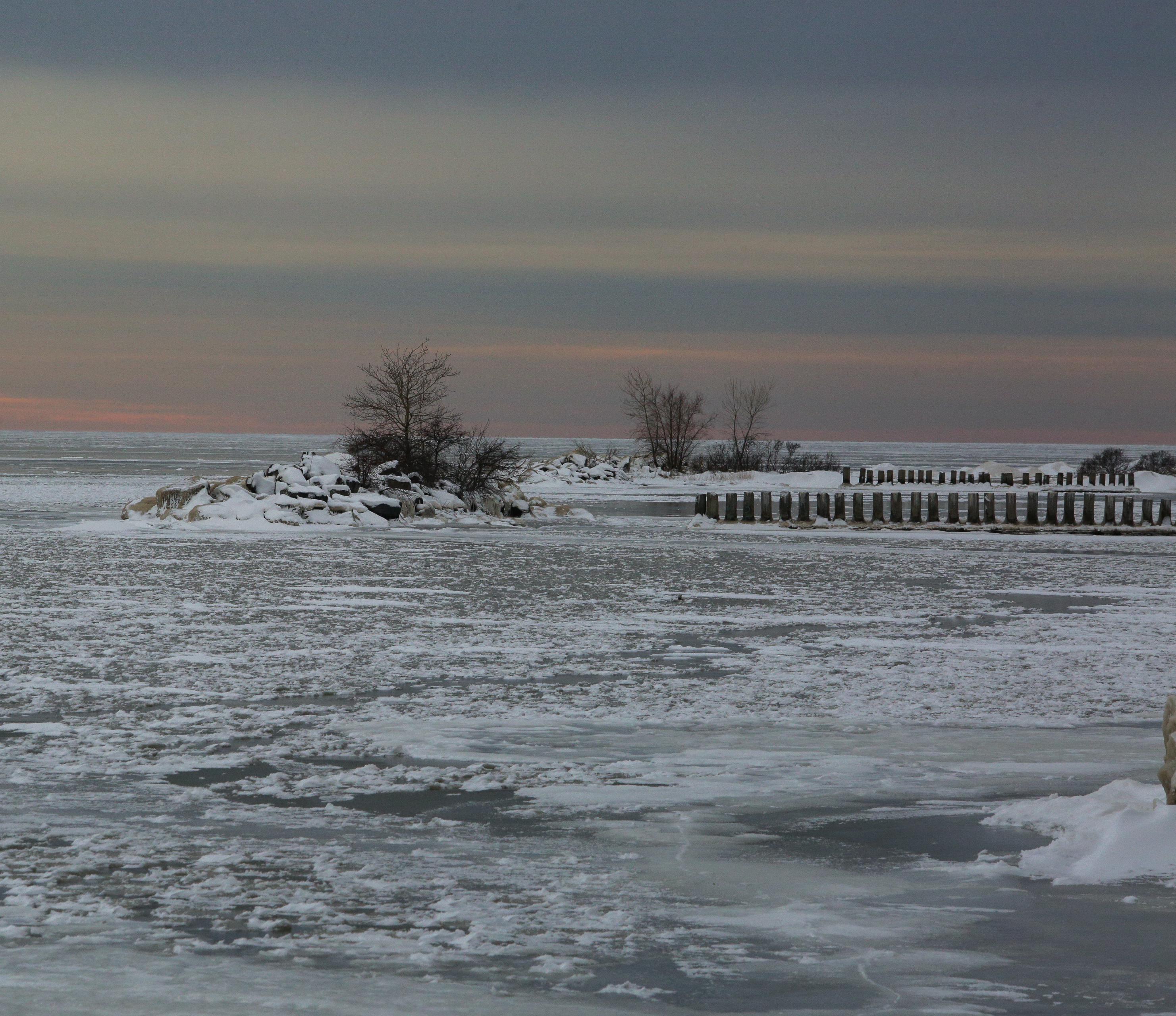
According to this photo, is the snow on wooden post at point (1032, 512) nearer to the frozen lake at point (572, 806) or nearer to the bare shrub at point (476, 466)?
the bare shrub at point (476, 466)

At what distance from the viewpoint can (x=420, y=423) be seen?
1623 inches

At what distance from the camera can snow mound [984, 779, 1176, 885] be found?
18.9ft

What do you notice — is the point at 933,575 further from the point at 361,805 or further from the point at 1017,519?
the point at 1017,519

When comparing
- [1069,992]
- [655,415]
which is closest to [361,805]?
[1069,992]

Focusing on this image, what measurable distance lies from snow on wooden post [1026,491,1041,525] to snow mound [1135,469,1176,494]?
3690 centimetres

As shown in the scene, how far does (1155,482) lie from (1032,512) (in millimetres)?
41057

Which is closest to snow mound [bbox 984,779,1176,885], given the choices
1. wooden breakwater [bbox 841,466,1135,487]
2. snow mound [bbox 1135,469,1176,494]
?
wooden breakwater [bbox 841,466,1135,487]

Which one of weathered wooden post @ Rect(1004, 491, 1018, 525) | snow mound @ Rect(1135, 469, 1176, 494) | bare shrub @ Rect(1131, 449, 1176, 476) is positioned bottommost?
weathered wooden post @ Rect(1004, 491, 1018, 525)

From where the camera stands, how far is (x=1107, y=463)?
88.8m

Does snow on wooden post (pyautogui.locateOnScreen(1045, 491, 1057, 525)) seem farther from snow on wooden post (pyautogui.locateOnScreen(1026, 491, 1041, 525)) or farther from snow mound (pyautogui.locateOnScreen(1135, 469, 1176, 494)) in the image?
snow mound (pyautogui.locateOnScreen(1135, 469, 1176, 494))

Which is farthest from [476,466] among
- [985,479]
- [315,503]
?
[985,479]

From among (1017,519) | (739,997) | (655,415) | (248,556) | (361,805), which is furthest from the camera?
(655,415)

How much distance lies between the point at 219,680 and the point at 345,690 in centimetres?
110

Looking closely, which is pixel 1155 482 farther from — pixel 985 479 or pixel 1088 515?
pixel 1088 515
